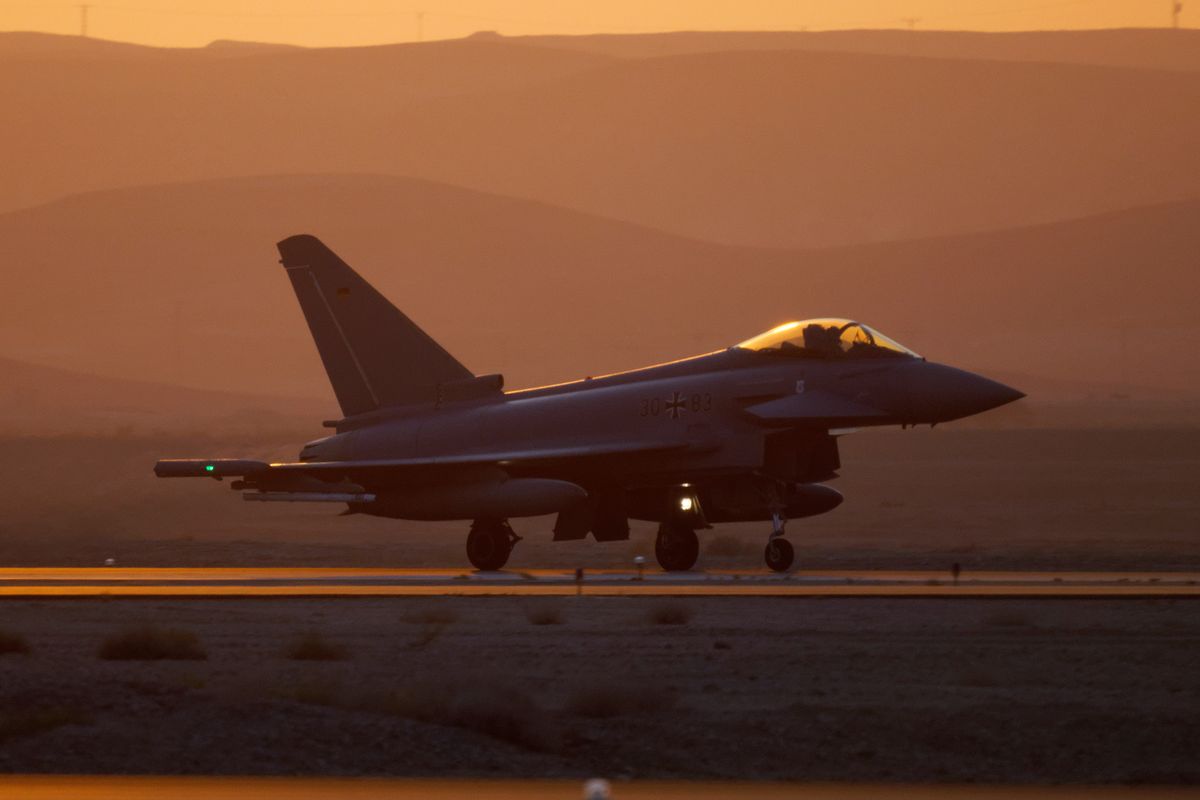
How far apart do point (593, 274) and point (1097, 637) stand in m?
173

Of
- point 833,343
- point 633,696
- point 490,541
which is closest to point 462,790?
point 633,696

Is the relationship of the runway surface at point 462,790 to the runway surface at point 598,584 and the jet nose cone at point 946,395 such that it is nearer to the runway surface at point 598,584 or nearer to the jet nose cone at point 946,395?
the runway surface at point 598,584

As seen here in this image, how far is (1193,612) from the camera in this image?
2244cm

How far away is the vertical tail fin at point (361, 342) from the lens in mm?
33094

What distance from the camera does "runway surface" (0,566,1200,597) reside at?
25266 mm

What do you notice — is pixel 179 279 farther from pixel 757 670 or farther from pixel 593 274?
pixel 757 670

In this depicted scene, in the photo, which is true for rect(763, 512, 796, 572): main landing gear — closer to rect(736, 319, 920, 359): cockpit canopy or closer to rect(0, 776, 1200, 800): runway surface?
rect(736, 319, 920, 359): cockpit canopy

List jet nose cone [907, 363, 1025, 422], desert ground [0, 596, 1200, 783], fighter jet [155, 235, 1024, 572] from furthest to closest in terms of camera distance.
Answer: fighter jet [155, 235, 1024, 572]
jet nose cone [907, 363, 1025, 422]
desert ground [0, 596, 1200, 783]

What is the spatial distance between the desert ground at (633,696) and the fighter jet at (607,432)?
6769 millimetres

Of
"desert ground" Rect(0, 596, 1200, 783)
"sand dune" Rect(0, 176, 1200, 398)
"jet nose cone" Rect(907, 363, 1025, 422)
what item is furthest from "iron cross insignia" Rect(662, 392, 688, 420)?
"sand dune" Rect(0, 176, 1200, 398)

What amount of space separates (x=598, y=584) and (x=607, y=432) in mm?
3877

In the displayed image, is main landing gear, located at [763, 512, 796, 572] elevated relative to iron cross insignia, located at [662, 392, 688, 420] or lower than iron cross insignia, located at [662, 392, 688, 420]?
lower

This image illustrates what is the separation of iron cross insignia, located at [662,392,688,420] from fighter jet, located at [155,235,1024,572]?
21mm

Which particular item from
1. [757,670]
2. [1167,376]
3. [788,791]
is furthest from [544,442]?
[1167,376]
